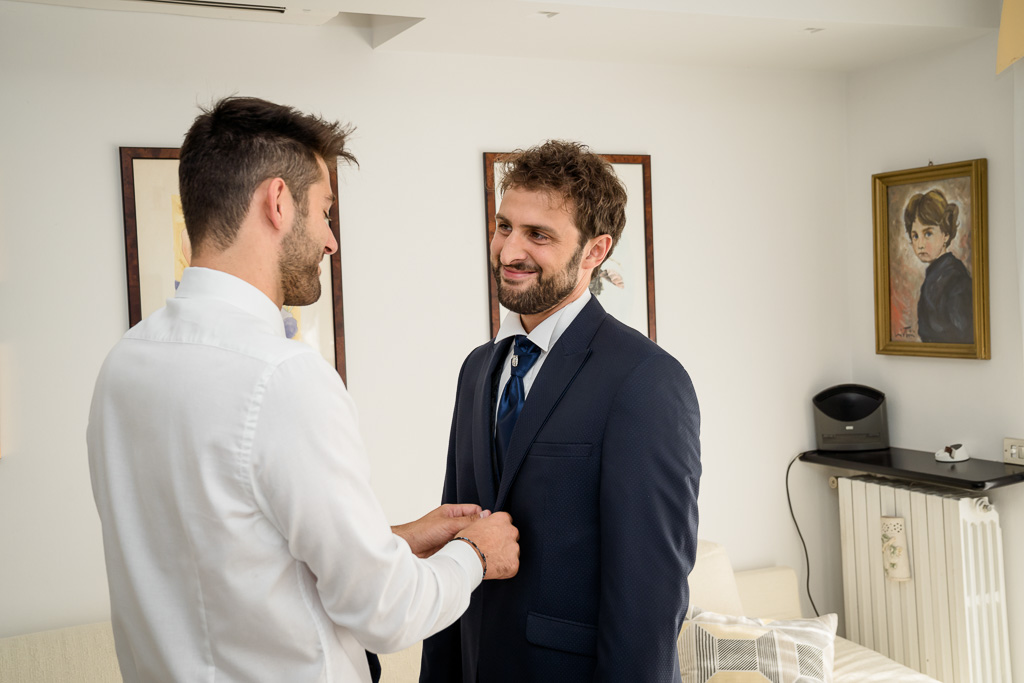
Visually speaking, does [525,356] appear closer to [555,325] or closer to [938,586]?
[555,325]

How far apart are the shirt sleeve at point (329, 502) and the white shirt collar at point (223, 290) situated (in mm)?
128

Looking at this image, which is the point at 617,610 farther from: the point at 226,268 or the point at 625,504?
the point at 226,268

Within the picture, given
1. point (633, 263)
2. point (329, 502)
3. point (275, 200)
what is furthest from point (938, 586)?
point (275, 200)

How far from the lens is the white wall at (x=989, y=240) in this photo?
10.5 ft

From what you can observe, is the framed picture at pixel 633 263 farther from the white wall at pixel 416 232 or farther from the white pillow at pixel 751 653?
the white pillow at pixel 751 653

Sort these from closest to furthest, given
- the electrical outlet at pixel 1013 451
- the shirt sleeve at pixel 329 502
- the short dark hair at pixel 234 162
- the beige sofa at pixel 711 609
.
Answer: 1. the shirt sleeve at pixel 329 502
2. the short dark hair at pixel 234 162
3. the beige sofa at pixel 711 609
4. the electrical outlet at pixel 1013 451

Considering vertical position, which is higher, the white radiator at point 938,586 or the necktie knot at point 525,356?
the necktie knot at point 525,356

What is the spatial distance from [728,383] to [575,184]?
2.18 meters

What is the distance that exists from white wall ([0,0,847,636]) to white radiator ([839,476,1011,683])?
0.37 m

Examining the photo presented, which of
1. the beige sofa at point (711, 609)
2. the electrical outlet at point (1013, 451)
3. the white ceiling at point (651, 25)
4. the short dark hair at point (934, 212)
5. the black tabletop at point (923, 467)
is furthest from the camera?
the short dark hair at point (934, 212)

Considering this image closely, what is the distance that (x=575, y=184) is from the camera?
173cm

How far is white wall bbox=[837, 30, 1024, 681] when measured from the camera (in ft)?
10.5

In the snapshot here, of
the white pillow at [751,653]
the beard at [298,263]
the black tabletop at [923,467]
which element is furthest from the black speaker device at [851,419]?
the beard at [298,263]

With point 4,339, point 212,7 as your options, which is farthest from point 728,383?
point 4,339
